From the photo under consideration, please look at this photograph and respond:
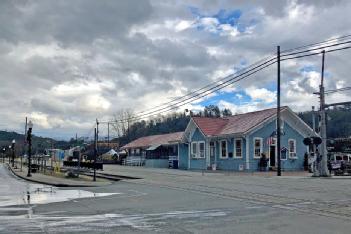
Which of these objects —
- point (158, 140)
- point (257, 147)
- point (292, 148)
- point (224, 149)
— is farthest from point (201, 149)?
point (158, 140)

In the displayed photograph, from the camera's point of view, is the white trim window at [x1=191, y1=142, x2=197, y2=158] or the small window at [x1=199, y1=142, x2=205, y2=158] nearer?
the small window at [x1=199, y1=142, x2=205, y2=158]

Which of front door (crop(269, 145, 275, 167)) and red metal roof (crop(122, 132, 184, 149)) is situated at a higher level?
red metal roof (crop(122, 132, 184, 149))

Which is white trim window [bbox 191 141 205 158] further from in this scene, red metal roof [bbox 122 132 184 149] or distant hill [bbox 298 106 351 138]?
distant hill [bbox 298 106 351 138]

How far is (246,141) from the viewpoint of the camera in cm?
4616

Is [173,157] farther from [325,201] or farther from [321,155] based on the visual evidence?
[325,201]

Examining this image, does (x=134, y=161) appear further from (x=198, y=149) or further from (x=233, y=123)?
(x=233, y=123)

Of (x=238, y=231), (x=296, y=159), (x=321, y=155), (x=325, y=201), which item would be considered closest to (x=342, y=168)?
(x=321, y=155)

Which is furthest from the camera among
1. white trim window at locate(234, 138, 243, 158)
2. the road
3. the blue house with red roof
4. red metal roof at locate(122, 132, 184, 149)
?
red metal roof at locate(122, 132, 184, 149)

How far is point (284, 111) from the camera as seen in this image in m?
48.6

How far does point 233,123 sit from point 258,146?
5521mm

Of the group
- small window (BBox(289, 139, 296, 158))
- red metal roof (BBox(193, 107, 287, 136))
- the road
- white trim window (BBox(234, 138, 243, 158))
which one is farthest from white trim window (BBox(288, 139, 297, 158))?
the road

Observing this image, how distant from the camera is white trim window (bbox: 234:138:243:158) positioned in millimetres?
46938

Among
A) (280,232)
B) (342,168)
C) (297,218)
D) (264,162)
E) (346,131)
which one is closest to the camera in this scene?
(280,232)

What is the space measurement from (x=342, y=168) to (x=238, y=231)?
1262 inches
